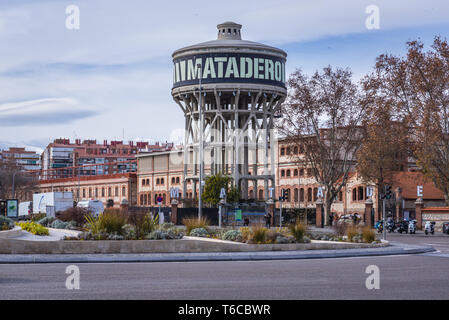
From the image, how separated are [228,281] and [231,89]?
4965 cm

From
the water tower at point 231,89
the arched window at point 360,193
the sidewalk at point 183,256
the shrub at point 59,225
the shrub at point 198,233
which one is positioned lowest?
the sidewalk at point 183,256

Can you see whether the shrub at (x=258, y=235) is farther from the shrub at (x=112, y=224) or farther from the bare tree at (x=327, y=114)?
the bare tree at (x=327, y=114)

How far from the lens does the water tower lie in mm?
63562

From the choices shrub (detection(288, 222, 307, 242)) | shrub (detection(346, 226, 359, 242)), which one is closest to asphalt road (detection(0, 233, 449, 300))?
shrub (detection(288, 222, 307, 242))

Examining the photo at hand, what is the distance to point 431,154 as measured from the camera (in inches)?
1975

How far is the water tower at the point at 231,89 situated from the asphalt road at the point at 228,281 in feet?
136

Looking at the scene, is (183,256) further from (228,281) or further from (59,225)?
(59,225)

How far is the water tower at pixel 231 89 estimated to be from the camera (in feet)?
209

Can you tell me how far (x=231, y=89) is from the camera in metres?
63.5

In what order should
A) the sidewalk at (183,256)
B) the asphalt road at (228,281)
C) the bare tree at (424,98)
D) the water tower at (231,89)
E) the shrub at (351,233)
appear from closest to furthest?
the asphalt road at (228,281) → the sidewalk at (183,256) → the shrub at (351,233) → the bare tree at (424,98) → the water tower at (231,89)

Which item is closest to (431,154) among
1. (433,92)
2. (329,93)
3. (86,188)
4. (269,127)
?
(433,92)

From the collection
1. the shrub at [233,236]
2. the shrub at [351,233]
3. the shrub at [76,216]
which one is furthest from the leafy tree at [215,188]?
the shrub at [233,236]

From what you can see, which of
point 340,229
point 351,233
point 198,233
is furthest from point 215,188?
point 198,233
